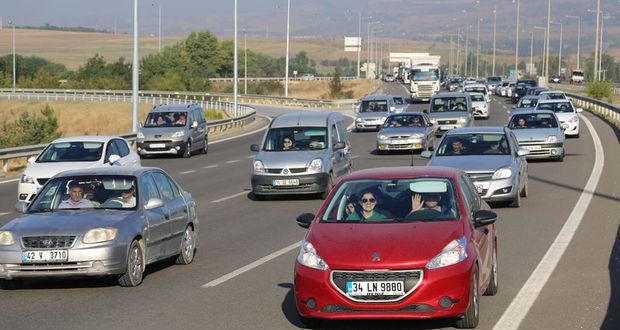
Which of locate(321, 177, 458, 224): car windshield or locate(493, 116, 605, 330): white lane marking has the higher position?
locate(321, 177, 458, 224): car windshield

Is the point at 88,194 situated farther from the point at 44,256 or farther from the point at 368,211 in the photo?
the point at 368,211

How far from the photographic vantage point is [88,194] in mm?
14078

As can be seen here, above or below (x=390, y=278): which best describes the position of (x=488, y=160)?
below

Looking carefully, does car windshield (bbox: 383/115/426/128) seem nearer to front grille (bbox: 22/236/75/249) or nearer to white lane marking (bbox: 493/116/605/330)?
white lane marking (bbox: 493/116/605/330)

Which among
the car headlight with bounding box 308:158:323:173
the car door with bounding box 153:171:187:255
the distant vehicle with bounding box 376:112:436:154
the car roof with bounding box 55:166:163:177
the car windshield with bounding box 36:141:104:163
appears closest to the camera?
the car roof with bounding box 55:166:163:177

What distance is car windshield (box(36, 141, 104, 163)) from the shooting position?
24.7m

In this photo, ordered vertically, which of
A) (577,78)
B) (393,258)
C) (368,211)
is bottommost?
(577,78)

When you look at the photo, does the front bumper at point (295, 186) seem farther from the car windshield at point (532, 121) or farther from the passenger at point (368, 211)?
the passenger at point (368, 211)

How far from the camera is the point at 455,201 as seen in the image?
1079cm

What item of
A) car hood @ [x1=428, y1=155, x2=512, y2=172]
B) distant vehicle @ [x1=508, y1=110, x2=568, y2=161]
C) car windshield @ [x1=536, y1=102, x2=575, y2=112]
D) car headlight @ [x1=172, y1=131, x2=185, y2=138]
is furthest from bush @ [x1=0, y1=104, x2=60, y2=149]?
car hood @ [x1=428, y1=155, x2=512, y2=172]

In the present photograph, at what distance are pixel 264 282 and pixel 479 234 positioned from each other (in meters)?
3.14

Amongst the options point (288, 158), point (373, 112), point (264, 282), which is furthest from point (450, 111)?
point (264, 282)

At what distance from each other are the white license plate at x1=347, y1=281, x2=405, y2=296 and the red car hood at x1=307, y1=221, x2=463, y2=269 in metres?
0.14

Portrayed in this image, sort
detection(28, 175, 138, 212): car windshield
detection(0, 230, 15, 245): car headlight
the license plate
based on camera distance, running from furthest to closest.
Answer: the license plate, detection(28, 175, 138, 212): car windshield, detection(0, 230, 15, 245): car headlight
